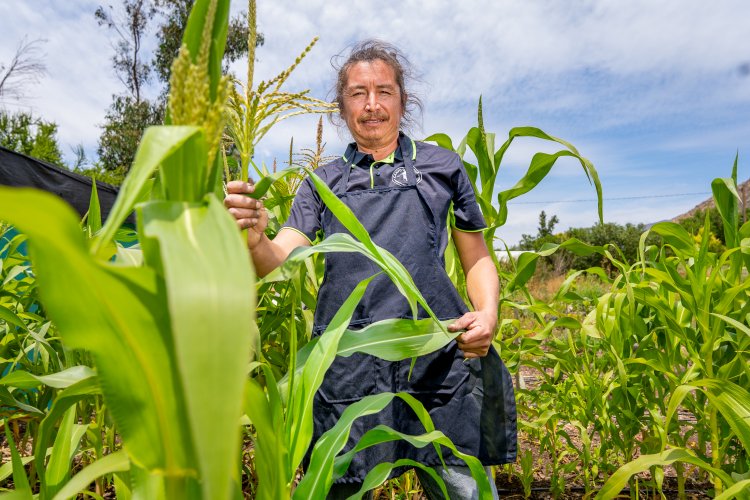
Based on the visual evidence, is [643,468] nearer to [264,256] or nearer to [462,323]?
[462,323]

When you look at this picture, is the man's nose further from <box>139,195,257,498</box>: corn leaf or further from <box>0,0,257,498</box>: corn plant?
<box>139,195,257,498</box>: corn leaf

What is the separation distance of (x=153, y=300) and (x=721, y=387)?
116cm

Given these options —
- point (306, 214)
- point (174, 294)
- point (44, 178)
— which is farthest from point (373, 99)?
point (44, 178)

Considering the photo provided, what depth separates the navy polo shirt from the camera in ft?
4.13

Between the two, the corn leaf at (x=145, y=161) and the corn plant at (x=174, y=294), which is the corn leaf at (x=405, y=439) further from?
the corn leaf at (x=145, y=161)

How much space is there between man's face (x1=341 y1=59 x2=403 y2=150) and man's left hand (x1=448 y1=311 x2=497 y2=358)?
0.53m

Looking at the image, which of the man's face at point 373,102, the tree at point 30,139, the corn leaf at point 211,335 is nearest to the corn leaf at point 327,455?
the corn leaf at point 211,335

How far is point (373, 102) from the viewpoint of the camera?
50.3 inches

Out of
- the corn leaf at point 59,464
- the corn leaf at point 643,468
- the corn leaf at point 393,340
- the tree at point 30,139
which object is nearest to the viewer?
the corn leaf at point 59,464

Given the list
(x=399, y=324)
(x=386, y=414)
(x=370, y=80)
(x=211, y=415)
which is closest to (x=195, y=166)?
(x=211, y=415)

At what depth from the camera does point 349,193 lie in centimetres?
129

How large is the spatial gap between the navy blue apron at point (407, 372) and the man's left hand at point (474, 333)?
113 mm

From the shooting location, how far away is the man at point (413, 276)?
115 cm

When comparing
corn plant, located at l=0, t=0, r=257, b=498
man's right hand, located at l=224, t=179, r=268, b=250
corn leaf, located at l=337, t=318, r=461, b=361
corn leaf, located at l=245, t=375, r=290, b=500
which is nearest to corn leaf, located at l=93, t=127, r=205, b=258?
corn plant, located at l=0, t=0, r=257, b=498
